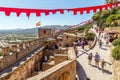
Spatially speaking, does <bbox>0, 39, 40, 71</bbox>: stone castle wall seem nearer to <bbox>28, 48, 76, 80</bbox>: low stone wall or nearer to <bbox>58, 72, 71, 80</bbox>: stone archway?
<bbox>28, 48, 76, 80</bbox>: low stone wall

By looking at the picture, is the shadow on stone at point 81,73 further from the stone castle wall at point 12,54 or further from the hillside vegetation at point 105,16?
the hillside vegetation at point 105,16

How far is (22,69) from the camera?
62.6ft

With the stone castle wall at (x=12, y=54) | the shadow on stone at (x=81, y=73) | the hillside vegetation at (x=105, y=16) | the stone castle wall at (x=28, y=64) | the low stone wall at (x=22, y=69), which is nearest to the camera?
the stone castle wall at (x=28, y=64)

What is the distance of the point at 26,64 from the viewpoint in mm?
20375

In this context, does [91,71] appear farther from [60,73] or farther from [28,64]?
[28,64]

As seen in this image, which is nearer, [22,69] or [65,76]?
[65,76]

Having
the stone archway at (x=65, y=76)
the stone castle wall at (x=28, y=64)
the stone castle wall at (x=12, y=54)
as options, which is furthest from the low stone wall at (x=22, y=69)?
the stone archway at (x=65, y=76)

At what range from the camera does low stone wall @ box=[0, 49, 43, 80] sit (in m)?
16.5

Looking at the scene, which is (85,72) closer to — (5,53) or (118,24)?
(5,53)

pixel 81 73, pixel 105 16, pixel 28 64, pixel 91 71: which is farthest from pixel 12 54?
pixel 105 16

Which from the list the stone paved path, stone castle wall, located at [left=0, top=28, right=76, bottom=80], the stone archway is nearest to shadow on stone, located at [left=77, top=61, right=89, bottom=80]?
the stone paved path

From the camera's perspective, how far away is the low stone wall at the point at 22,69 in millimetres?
16469

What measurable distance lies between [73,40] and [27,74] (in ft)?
41.8

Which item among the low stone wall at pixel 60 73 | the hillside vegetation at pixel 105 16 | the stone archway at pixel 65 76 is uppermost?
the hillside vegetation at pixel 105 16
